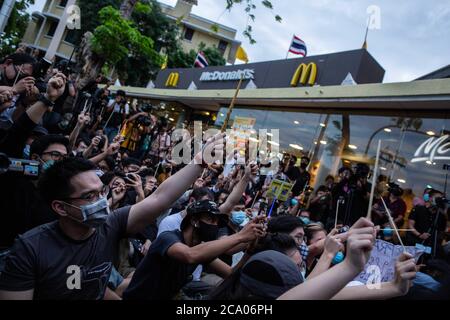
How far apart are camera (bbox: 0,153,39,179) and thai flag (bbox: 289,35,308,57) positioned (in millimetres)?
12391

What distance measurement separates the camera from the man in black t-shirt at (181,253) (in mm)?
A: 2088

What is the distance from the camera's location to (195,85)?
17.2m

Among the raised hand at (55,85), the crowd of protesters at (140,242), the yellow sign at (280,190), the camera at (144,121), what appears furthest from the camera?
the camera at (144,121)

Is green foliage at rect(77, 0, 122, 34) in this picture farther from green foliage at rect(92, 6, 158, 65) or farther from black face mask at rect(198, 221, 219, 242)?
black face mask at rect(198, 221, 219, 242)

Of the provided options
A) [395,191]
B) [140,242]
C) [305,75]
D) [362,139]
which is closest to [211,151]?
[140,242]

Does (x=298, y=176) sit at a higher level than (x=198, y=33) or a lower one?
lower

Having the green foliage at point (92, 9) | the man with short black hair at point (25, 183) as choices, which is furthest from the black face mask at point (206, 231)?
the green foliage at point (92, 9)

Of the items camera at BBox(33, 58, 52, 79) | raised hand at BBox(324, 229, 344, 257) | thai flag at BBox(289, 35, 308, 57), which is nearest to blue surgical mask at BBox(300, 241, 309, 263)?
raised hand at BBox(324, 229, 344, 257)

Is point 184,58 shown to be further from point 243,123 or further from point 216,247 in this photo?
point 216,247

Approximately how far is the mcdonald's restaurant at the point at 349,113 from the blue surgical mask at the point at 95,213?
6.74m

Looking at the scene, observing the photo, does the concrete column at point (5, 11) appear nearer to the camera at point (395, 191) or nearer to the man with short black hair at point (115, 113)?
the man with short black hair at point (115, 113)

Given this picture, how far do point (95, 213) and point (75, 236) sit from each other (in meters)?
0.18

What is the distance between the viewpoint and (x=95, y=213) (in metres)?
1.95
